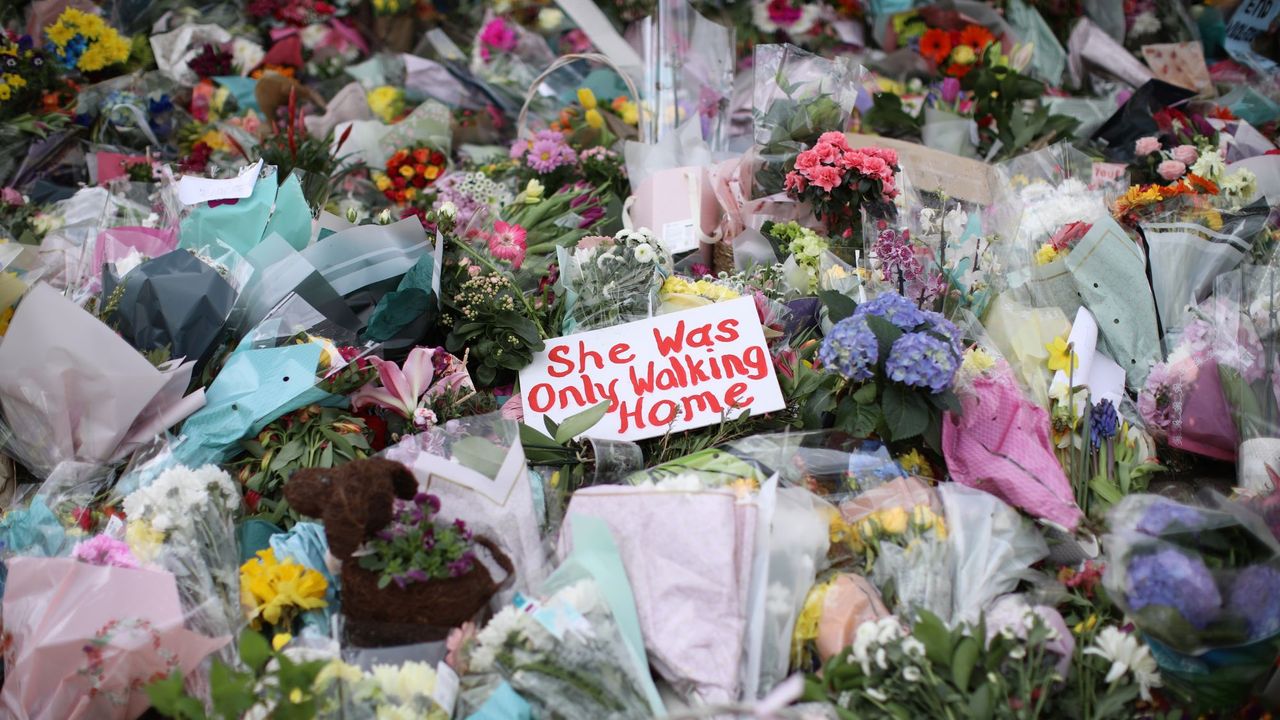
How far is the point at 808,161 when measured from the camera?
2590 mm

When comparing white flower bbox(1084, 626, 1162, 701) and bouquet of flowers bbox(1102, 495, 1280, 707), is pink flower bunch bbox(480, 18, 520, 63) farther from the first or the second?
white flower bbox(1084, 626, 1162, 701)

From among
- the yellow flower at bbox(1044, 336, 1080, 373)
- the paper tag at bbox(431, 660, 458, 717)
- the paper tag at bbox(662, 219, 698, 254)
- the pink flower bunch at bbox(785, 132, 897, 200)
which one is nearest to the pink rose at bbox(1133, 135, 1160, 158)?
the pink flower bunch at bbox(785, 132, 897, 200)

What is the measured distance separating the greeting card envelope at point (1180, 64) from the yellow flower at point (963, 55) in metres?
0.77

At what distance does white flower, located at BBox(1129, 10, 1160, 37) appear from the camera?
13.8 feet

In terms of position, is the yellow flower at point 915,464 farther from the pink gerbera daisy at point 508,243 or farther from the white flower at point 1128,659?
the pink gerbera daisy at point 508,243

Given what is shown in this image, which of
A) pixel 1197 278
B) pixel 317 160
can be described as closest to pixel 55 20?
pixel 317 160

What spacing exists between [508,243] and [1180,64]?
10.3 ft

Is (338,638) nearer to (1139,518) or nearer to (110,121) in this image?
(1139,518)

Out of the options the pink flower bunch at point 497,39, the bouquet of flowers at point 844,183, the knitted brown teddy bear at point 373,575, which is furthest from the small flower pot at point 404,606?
the pink flower bunch at point 497,39

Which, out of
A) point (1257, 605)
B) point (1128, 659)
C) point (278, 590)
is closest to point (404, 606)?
point (278, 590)

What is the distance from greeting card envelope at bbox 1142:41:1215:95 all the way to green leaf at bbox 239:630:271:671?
4.00m

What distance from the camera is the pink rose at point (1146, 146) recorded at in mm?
3055

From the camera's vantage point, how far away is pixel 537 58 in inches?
165

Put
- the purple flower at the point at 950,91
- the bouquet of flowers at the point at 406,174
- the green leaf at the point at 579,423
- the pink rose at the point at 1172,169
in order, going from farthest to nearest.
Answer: the purple flower at the point at 950,91 < the bouquet of flowers at the point at 406,174 < the pink rose at the point at 1172,169 < the green leaf at the point at 579,423
